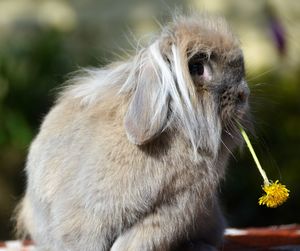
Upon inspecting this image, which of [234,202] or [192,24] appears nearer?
[192,24]

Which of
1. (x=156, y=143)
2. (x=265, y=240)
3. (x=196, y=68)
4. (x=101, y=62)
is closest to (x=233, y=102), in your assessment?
(x=196, y=68)

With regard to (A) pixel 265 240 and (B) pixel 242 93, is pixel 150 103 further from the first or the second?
(A) pixel 265 240

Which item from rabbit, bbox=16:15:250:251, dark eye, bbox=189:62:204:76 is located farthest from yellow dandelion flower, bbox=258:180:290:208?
dark eye, bbox=189:62:204:76

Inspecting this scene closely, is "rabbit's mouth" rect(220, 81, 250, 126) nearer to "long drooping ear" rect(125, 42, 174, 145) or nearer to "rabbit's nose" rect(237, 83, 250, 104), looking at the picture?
"rabbit's nose" rect(237, 83, 250, 104)

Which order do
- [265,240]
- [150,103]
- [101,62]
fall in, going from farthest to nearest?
[101,62], [265,240], [150,103]

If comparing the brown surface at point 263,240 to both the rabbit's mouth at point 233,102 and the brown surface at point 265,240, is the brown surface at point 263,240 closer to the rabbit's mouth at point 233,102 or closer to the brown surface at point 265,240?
A: the brown surface at point 265,240

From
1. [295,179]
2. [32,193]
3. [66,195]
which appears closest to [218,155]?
[66,195]

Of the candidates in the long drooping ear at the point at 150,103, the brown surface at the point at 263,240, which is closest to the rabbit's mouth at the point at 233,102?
the long drooping ear at the point at 150,103

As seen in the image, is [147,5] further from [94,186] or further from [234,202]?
[94,186]
